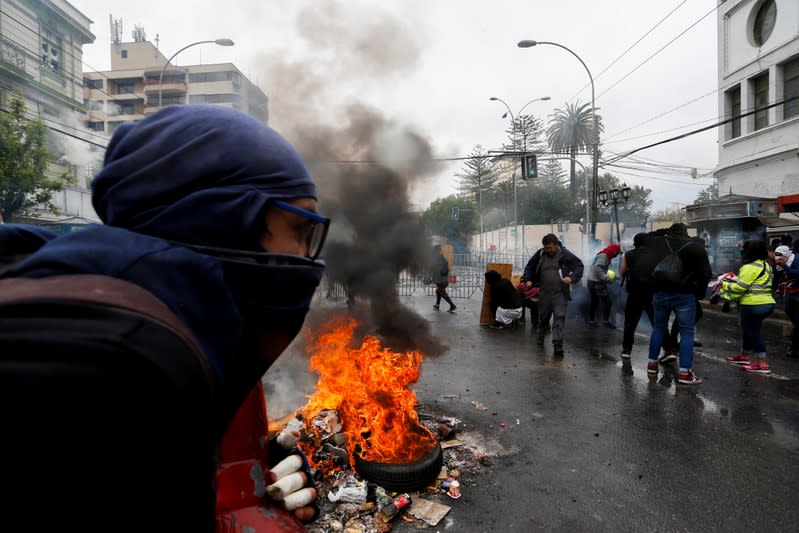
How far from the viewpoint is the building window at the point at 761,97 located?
19.2m

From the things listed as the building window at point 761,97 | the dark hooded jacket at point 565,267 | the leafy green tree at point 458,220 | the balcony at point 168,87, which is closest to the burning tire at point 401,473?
the dark hooded jacket at point 565,267

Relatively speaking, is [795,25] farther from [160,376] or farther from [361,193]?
[160,376]

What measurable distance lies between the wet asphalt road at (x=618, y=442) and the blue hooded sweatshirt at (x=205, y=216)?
2.85 meters

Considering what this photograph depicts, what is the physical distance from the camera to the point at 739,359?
709cm

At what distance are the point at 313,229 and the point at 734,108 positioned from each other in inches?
1051

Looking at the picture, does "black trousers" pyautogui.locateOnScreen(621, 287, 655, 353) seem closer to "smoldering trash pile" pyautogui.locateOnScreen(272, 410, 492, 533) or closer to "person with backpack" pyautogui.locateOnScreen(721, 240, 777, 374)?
"person with backpack" pyautogui.locateOnScreen(721, 240, 777, 374)

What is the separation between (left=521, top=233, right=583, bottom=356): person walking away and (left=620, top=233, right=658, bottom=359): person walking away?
0.90 metres

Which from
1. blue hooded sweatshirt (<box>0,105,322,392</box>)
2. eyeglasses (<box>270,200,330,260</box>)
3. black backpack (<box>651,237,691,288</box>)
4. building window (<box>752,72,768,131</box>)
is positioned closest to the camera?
blue hooded sweatshirt (<box>0,105,322,392</box>)

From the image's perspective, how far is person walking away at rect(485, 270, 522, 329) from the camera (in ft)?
33.7

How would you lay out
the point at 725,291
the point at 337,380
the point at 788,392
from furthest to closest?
the point at 725,291 → the point at 788,392 → the point at 337,380

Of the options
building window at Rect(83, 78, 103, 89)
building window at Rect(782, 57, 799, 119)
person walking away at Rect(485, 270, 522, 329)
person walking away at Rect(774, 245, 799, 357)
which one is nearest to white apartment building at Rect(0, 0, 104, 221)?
building window at Rect(83, 78, 103, 89)

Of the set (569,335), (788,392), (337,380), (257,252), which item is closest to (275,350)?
(257,252)

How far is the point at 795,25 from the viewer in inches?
683

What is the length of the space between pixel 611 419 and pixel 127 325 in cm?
534
